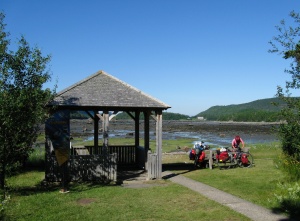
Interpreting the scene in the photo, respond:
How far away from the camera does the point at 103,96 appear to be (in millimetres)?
14641

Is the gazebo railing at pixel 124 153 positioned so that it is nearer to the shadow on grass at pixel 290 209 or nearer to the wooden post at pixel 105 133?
the wooden post at pixel 105 133

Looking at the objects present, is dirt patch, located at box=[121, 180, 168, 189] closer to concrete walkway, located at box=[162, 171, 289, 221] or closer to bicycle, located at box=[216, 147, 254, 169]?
concrete walkway, located at box=[162, 171, 289, 221]

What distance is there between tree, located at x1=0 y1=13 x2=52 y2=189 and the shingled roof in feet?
5.58

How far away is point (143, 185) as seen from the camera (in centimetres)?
1341

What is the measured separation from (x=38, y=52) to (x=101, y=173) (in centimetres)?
567

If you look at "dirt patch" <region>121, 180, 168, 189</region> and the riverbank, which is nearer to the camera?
"dirt patch" <region>121, 180, 168, 189</region>

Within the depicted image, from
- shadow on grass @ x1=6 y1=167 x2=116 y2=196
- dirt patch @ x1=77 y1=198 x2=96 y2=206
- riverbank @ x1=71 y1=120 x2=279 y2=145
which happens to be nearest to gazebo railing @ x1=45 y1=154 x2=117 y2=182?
shadow on grass @ x1=6 y1=167 x2=116 y2=196

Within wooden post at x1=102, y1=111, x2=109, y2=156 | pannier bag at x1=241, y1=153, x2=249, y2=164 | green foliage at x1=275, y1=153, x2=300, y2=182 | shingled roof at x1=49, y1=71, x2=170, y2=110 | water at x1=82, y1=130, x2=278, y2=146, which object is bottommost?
water at x1=82, y1=130, x2=278, y2=146

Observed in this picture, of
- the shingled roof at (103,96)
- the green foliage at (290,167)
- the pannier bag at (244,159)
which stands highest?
the shingled roof at (103,96)

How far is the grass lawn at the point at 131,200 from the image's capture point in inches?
Answer: 353

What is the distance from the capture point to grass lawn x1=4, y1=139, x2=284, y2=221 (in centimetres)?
896

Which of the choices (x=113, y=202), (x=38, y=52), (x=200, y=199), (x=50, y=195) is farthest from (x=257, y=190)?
(x=38, y=52)

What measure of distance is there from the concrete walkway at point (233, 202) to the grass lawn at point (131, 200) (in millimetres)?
324

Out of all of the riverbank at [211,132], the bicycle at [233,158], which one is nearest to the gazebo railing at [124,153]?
the bicycle at [233,158]
